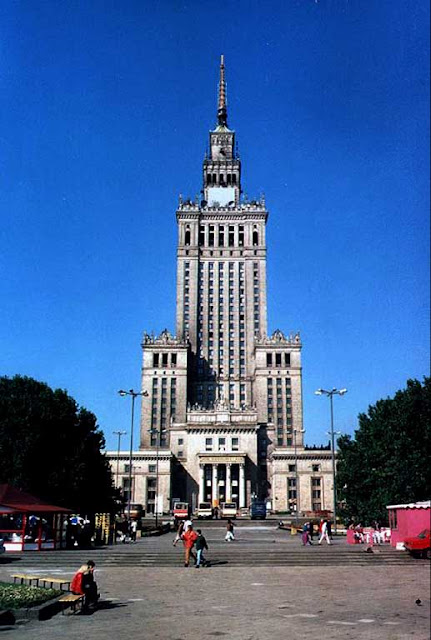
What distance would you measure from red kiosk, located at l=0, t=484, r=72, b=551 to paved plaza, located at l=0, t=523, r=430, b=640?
3409 mm

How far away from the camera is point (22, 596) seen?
16.8 meters

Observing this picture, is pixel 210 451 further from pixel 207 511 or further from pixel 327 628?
pixel 327 628

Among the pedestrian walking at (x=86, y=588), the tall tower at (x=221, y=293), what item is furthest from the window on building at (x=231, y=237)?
the pedestrian walking at (x=86, y=588)

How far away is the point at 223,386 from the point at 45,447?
313ft

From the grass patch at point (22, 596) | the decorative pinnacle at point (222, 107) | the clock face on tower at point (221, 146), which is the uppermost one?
the decorative pinnacle at point (222, 107)

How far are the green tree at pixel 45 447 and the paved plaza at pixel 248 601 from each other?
23258 millimetres

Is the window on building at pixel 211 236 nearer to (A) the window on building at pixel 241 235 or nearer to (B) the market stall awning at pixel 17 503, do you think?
(A) the window on building at pixel 241 235

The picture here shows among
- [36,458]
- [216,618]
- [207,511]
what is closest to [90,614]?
[216,618]

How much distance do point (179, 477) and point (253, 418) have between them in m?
→ 20.7

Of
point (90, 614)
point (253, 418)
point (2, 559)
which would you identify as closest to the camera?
point (90, 614)

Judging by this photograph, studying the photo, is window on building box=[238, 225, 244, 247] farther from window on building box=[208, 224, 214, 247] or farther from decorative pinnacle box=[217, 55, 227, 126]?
decorative pinnacle box=[217, 55, 227, 126]

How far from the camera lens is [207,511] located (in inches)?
4001

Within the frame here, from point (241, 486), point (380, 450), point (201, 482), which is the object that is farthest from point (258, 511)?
point (380, 450)

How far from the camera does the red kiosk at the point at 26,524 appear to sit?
33344 mm
